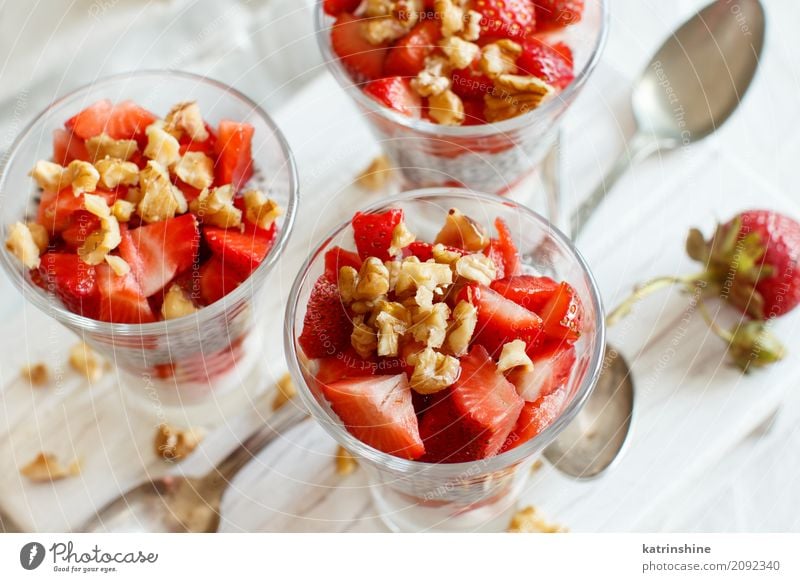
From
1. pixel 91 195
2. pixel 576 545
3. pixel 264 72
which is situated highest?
pixel 91 195

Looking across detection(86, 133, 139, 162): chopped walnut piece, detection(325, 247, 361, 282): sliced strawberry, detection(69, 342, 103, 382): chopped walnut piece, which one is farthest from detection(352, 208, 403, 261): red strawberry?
detection(69, 342, 103, 382): chopped walnut piece

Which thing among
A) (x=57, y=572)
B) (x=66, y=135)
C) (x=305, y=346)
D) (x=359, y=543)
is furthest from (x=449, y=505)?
(x=66, y=135)

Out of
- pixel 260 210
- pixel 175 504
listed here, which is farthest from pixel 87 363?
pixel 260 210

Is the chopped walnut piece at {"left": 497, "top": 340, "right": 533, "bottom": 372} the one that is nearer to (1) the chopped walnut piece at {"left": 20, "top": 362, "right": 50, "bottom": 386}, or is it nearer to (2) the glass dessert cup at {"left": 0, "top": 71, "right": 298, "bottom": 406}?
(2) the glass dessert cup at {"left": 0, "top": 71, "right": 298, "bottom": 406}

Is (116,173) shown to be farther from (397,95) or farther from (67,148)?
(397,95)

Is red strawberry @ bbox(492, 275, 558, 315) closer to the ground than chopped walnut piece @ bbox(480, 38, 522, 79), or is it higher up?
closer to the ground

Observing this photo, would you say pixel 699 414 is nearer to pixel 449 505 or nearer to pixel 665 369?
pixel 665 369
